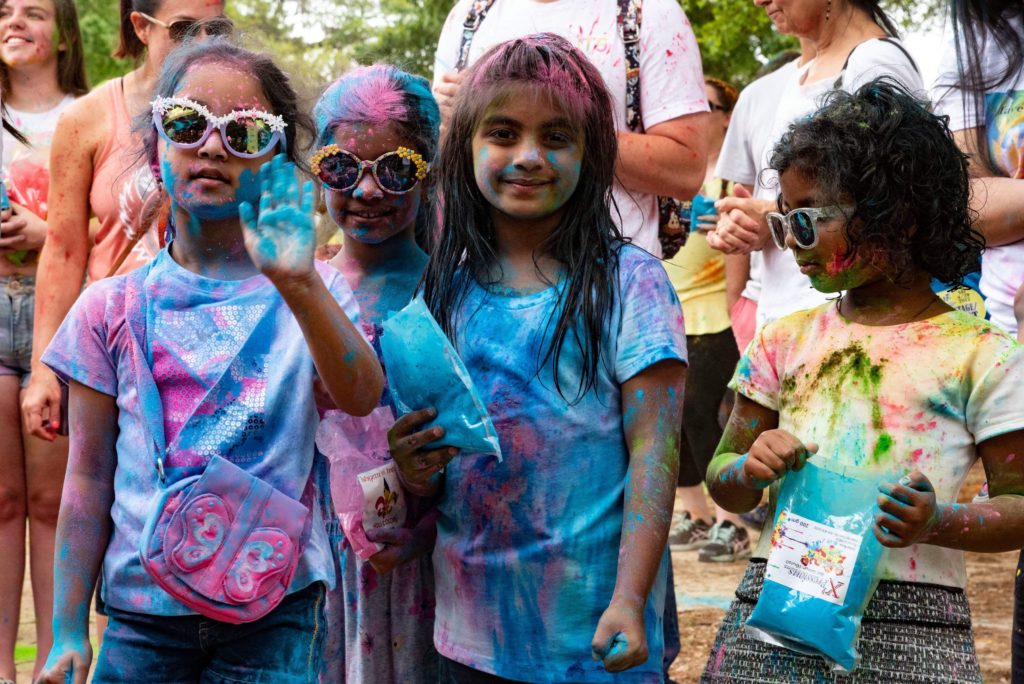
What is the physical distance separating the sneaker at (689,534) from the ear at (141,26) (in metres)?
4.30

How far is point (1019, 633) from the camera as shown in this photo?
2861 millimetres

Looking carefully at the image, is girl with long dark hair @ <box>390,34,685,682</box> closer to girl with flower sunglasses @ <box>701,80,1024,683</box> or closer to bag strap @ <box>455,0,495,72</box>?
girl with flower sunglasses @ <box>701,80,1024,683</box>

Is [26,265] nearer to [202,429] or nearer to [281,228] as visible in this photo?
[202,429]

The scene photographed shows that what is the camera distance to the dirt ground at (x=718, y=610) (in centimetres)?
482

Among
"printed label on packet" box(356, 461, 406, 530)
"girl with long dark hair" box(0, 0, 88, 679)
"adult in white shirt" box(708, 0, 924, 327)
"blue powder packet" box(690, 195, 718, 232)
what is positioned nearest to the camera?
"printed label on packet" box(356, 461, 406, 530)

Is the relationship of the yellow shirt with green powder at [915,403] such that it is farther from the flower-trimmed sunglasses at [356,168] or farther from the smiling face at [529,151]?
the flower-trimmed sunglasses at [356,168]

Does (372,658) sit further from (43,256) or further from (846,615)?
(43,256)

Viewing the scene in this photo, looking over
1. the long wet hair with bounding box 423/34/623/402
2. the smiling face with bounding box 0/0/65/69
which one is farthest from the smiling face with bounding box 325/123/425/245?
the smiling face with bounding box 0/0/65/69

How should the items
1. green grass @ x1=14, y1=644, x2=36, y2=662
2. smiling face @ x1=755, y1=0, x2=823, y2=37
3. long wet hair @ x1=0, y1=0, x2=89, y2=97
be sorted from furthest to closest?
green grass @ x1=14, y1=644, x2=36, y2=662 < long wet hair @ x1=0, y1=0, x2=89, y2=97 < smiling face @ x1=755, y1=0, x2=823, y2=37

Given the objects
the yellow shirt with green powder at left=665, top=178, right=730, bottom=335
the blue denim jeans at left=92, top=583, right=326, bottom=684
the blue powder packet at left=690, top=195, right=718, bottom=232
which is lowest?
the yellow shirt with green powder at left=665, top=178, right=730, bottom=335

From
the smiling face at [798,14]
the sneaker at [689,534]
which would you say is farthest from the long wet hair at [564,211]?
the sneaker at [689,534]

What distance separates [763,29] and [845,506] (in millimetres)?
11417

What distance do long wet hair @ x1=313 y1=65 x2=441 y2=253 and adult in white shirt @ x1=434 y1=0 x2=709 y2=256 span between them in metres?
0.07

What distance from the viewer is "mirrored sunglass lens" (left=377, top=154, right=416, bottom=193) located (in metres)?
3.24
